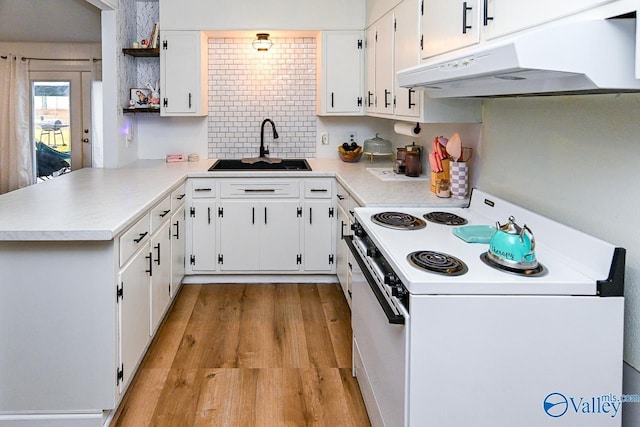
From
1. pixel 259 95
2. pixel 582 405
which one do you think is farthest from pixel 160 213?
pixel 582 405

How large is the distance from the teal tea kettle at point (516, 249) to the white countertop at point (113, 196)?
114 centimetres

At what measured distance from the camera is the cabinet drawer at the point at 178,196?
3742mm

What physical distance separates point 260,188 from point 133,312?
5.80 feet

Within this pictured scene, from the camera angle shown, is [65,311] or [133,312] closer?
[65,311]

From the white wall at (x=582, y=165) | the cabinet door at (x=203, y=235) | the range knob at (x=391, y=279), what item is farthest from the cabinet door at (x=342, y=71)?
the range knob at (x=391, y=279)

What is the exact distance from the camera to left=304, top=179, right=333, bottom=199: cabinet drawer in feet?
13.9

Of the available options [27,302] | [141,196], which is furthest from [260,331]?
[27,302]

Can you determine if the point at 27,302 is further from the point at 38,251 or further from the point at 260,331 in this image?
the point at 260,331

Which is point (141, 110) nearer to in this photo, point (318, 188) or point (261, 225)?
point (261, 225)

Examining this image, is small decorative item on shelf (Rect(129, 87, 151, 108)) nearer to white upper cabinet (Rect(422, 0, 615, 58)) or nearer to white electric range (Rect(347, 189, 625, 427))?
white upper cabinet (Rect(422, 0, 615, 58))

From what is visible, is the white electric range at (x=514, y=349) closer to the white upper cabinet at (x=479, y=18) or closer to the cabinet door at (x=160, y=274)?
the white upper cabinet at (x=479, y=18)

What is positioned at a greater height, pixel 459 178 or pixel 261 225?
pixel 459 178

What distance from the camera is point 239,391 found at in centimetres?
272

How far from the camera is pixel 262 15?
14.7 feet
